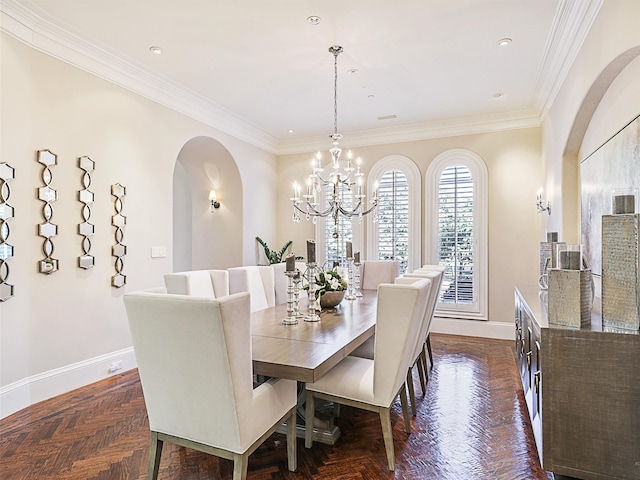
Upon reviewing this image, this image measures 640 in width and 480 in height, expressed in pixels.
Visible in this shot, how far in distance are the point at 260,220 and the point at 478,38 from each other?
3897 mm

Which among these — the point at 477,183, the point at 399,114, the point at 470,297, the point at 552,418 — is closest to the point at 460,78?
the point at 399,114

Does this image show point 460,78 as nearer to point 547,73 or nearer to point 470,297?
point 547,73

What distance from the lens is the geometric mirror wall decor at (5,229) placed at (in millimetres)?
2795

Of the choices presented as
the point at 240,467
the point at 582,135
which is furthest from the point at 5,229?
the point at 582,135

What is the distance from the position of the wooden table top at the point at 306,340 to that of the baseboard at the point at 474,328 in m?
2.70

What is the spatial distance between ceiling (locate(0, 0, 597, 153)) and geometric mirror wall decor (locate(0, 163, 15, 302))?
1.07 meters

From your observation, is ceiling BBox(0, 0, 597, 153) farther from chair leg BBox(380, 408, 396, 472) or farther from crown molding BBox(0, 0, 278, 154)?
chair leg BBox(380, 408, 396, 472)

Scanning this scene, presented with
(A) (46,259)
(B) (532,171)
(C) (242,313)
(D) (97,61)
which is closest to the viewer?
(C) (242,313)

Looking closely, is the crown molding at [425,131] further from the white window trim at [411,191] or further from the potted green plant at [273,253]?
the potted green plant at [273,253]

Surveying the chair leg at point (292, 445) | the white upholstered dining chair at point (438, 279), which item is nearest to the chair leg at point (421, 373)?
the white upholstered dining chair at point (438, 279)

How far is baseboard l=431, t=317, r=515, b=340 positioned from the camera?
5.22m

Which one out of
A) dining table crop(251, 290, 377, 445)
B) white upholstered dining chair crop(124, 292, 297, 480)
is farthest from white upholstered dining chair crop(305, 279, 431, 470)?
white upholstered dining chair crop(124, 292, 297, 480)

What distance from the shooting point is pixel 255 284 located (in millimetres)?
3572

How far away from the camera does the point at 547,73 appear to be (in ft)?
12.9
